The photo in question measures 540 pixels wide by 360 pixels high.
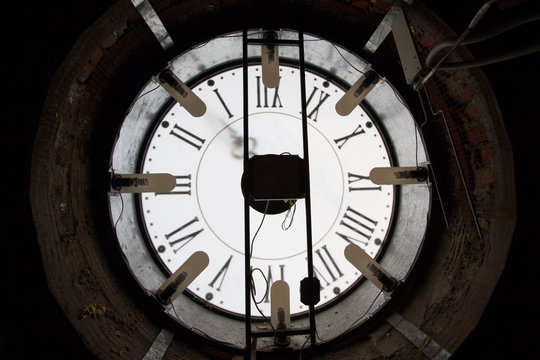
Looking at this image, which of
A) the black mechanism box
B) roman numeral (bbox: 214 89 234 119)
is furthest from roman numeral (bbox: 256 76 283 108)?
the black mechanism box

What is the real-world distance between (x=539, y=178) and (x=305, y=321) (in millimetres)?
1444

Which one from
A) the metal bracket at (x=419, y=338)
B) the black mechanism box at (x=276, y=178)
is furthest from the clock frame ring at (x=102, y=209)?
the black mechanism box at (x=276, y=178)

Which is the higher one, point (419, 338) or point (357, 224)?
point (357, 224)

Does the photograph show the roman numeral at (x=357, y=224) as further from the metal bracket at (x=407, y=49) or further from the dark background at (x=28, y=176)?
the metal bracket at (x=407, y=49)

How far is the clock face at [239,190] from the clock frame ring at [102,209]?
0.45m

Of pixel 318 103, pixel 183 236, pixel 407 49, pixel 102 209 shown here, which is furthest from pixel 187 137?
pixel 407 49

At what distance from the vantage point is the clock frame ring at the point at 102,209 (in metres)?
1.29

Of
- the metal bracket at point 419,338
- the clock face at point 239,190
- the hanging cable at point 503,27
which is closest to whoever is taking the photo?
the hanging cable at point 503,27

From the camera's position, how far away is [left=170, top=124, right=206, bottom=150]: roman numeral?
7.40 ft

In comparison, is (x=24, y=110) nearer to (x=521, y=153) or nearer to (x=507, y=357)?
(x=521, y=153)

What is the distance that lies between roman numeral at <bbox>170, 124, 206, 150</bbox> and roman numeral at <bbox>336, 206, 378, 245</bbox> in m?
1.14

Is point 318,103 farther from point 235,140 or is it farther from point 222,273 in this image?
point 222,273

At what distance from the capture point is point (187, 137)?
2.29 metres

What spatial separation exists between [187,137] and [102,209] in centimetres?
80
